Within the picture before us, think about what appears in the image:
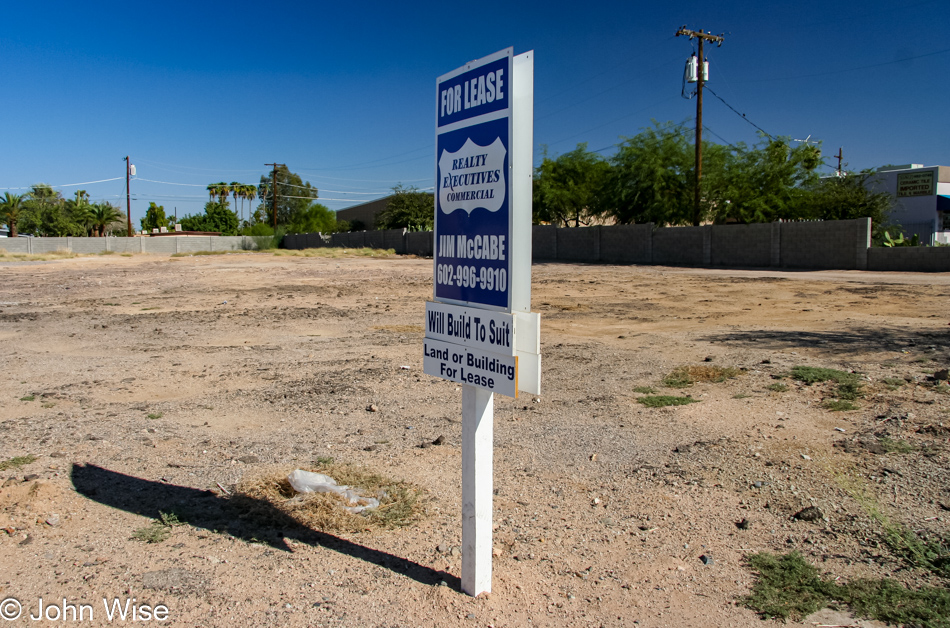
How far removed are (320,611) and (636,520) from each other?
1965 mm

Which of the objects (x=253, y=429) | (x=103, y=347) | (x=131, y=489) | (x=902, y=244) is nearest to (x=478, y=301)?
(x=131, y=489)

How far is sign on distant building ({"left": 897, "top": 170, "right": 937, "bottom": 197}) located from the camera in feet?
151

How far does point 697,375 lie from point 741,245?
26.0 metres

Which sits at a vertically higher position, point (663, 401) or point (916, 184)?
point (916, 184)

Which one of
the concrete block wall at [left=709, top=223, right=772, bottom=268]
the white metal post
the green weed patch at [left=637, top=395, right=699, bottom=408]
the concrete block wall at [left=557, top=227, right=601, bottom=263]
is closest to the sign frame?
the white metal post

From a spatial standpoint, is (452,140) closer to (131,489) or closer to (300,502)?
(300,502)

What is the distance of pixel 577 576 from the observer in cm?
357

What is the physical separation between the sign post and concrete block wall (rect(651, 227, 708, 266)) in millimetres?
31514

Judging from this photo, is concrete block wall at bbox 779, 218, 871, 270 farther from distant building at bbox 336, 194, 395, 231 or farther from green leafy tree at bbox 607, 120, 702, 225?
distant building at bbox 336, 194, 395, 231

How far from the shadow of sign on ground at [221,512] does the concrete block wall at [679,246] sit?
31.4 meters

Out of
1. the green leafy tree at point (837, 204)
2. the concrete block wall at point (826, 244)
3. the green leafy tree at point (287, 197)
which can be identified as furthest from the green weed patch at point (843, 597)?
the green leafy tree at point (287, 197)

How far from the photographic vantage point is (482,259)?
10.7ft

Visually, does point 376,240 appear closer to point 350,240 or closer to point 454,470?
point 350,240

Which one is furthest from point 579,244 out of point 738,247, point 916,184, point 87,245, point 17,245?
point 17,245
